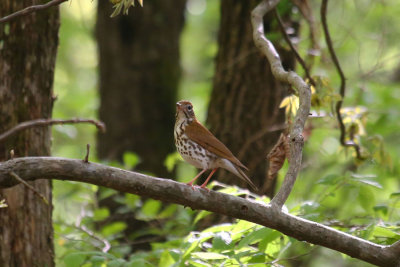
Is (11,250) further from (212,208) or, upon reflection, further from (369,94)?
(369,94)

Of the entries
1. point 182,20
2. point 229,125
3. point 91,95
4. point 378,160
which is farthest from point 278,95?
point 91,95

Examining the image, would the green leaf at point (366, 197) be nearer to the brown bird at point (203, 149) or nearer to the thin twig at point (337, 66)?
the thin twig at point (337, 66)

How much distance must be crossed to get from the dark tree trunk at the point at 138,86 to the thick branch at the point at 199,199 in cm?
469

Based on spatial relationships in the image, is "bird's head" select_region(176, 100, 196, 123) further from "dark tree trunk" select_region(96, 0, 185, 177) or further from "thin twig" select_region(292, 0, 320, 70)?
"dark tree trunk" select_region(96, 0, 185, 177)

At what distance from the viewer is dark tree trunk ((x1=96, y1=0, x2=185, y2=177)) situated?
7824 mm

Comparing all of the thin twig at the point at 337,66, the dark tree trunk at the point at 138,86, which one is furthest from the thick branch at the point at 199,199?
the dark tree trunk at the point at 138,86

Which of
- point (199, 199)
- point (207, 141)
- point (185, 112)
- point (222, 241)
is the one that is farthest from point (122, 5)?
point (185, 112)

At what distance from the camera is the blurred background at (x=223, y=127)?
394 centimetres

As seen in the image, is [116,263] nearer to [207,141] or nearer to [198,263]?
[198,263]

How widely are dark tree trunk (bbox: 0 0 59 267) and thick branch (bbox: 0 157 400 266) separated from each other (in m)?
1.27

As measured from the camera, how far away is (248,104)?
6109 millimetres

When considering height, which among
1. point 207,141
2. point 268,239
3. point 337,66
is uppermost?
point 337,66

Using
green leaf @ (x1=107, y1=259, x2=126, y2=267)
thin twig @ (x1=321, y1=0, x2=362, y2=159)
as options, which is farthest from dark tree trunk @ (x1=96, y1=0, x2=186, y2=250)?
green leaf @ (x1=107, y1=259, x2=126, y2=267)

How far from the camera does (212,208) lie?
310cm
